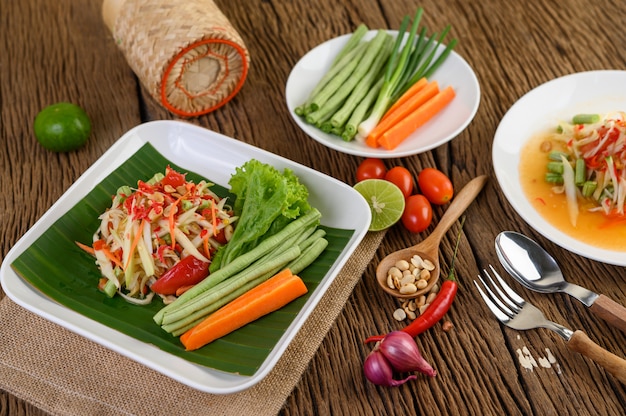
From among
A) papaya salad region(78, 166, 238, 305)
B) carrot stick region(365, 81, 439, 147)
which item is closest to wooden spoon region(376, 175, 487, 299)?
carrot stick region(365, 81, 439, 147)

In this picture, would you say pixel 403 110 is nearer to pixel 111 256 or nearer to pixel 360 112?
pixel 360 112

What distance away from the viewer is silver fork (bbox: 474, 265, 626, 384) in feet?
8.02

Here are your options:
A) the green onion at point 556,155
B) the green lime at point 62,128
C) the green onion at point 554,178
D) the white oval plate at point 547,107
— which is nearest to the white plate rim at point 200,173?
the green lime at point 62,128

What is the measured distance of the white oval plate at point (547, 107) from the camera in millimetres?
3189

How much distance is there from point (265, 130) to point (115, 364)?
1.62m

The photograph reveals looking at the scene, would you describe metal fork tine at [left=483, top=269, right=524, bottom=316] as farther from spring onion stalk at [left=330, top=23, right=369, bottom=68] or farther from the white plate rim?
spring onion stalk at [left=330, top=23, right=369, bottom=68]

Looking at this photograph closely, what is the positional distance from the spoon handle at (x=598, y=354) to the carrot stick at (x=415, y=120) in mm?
1332

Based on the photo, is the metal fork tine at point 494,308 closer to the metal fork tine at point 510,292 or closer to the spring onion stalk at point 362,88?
the metal fork tine at point 510,292

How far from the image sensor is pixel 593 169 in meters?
3.09

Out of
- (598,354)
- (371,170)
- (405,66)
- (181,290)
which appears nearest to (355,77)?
(405,66)

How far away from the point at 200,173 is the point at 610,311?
6.54ft

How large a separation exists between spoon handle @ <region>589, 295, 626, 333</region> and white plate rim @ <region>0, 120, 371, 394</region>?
1.00 metres

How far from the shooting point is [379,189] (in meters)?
3.10

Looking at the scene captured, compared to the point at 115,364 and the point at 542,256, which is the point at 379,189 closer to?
the point at 542,256
